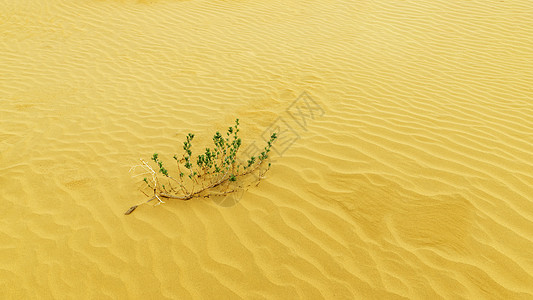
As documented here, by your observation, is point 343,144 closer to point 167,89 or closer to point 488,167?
point 488,167

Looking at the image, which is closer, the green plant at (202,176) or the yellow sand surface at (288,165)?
the yellow sand surface at (288,165)

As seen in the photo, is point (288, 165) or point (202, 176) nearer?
point (202, 176)

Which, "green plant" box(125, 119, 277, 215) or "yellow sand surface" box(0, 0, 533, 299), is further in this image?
"green plant" box(125, 119, 277, 215)

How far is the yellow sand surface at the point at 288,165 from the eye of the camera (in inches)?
99.8

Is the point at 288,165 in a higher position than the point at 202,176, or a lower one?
higher

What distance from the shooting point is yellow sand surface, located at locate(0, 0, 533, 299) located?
8.32 ft

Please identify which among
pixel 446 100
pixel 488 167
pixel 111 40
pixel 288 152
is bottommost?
pixel 111 40

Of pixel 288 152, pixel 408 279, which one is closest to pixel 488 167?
pixel 408 279

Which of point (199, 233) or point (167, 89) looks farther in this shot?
point (167, 89)

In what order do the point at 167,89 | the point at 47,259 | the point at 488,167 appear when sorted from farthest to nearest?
1. the point at 167,89
2. the point at 488,167
3. the point at 47,259

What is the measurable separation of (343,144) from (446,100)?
6.87 feet

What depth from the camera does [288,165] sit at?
362 cm

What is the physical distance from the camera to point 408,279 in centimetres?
246

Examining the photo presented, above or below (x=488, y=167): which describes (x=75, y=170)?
below
